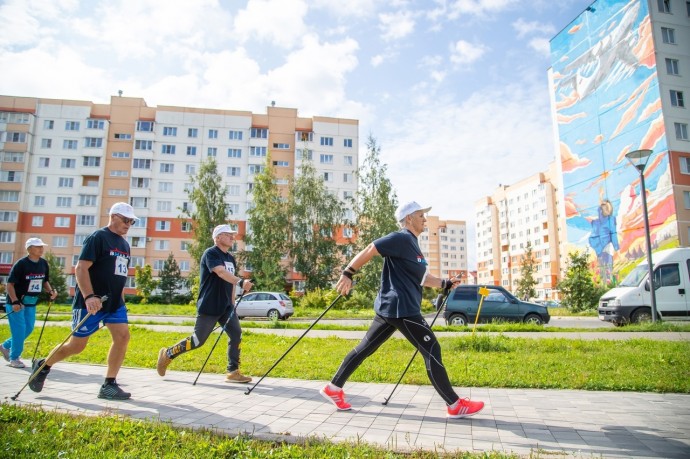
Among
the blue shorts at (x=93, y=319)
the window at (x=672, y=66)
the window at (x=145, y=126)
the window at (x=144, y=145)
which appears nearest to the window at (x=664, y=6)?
the window at (x=672, y=66)

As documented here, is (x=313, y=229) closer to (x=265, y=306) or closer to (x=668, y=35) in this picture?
(x=265, y=306)

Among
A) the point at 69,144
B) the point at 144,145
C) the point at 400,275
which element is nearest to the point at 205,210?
the point at 144,145

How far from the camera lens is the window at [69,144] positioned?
59188 millimetres

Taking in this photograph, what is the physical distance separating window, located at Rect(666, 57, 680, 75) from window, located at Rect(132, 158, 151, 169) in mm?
59728

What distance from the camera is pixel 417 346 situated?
14.0 ft

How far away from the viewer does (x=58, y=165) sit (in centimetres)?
5894

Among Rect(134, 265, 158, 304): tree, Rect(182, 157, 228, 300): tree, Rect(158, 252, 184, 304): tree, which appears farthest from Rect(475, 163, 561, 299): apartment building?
Rect(134, 265, 158, 304): tree

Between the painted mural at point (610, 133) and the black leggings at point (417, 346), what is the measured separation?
34.9 meters

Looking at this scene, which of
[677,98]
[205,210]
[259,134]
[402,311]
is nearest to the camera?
[402,311]

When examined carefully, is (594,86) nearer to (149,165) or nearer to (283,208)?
(283,208)

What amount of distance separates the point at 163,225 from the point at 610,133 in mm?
53945

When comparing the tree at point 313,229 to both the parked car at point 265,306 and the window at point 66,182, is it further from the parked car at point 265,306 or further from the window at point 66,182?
the window at point 66,182

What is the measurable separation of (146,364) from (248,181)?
182ft

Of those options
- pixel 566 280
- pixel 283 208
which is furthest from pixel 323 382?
pixel 283 208
